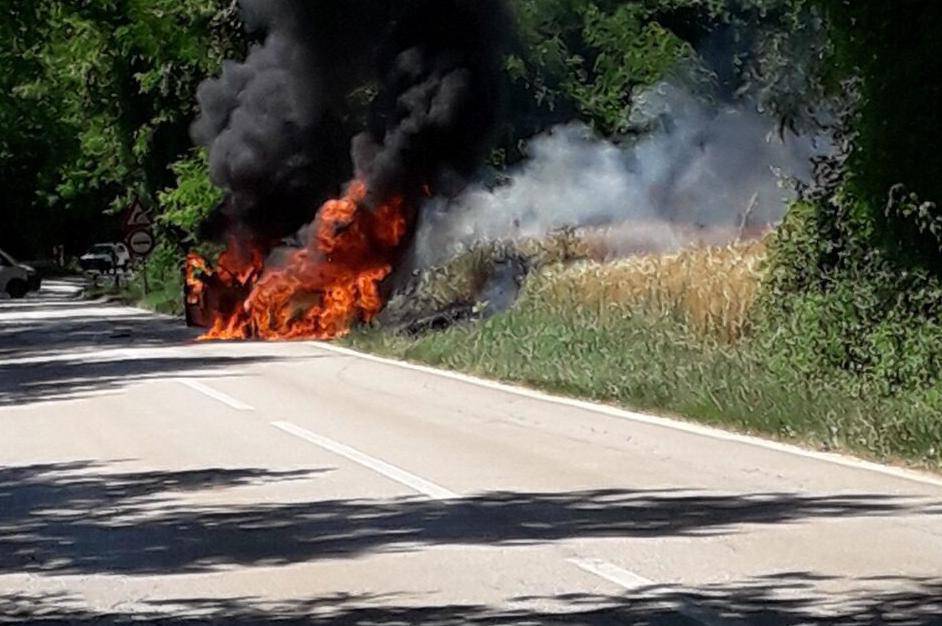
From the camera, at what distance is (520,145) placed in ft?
148

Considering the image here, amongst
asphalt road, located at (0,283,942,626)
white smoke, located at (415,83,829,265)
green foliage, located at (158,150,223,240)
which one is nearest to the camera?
asphalt road, located at (0,283,942,626)

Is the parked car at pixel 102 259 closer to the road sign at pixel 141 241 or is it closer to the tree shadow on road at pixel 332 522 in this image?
the road sign at pixel 141 241

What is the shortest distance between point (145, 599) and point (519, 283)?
19.3 metres

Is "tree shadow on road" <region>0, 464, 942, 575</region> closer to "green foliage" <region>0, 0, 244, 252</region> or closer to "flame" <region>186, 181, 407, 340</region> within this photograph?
"flame" <region>186, 181, 407, 340</region>

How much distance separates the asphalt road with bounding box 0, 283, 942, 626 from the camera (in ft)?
31.1

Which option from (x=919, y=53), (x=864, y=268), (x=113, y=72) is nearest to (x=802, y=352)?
(x=864, y=268)

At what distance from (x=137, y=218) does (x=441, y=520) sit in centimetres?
3760

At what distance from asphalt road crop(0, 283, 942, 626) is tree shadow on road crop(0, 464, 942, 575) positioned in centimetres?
3

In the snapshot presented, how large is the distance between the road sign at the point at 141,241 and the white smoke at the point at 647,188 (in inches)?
403

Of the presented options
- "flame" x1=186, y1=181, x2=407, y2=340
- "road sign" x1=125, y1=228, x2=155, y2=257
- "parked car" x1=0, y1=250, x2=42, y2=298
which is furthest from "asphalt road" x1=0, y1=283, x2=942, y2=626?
"parked car" x1=0, y1=250, x2=42, y2=298

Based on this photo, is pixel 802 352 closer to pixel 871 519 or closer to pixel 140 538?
pixel 871 519

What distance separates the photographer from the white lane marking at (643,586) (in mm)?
8992

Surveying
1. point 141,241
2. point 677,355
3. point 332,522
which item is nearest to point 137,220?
point 141,241

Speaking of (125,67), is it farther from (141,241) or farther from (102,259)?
(102,259)
